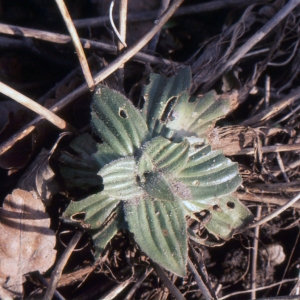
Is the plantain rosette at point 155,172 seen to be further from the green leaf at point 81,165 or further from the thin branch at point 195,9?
the thin branch at point 195,9

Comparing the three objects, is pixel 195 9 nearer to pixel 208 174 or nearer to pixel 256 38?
pixel 256 38

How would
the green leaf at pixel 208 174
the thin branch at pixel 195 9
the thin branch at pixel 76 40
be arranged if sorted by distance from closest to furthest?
the thin branch at pixel 76 40
the green leaf at pixel 208 174
the thin branch at pixel 195 9

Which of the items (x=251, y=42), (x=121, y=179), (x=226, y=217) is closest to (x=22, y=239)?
(x=121, y=179)

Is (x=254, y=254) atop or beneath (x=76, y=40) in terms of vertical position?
beneath

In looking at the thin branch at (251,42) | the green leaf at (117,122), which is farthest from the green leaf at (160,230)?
the thin branch at (251,42)

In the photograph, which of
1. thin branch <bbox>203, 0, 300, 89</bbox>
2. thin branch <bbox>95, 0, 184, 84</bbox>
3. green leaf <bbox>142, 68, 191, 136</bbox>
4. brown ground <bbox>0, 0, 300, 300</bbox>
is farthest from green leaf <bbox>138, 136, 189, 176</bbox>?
thin branch <bbox>203, 0, 300, 89</bbox>
